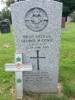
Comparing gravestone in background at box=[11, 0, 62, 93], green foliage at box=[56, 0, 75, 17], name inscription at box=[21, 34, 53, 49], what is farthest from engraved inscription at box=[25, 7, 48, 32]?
green foliage at box=[56, 0, 75, 17]

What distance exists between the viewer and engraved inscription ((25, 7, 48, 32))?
6.04 metres

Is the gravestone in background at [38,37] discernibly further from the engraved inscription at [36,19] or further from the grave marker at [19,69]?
the grave marker at [19,69]

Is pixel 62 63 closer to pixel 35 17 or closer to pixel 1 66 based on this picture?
pixel 1 66

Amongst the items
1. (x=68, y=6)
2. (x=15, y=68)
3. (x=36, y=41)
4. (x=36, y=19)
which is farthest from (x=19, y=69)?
(x=68, y=6)

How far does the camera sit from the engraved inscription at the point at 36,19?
604 cm

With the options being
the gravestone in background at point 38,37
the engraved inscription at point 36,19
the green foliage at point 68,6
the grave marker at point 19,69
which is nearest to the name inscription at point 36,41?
the gravestone in background at point 38,37

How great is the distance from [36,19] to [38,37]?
34cm

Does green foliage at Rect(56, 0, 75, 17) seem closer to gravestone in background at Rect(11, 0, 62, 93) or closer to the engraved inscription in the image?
gravestone in background at Rect(11, 0, 62, 93)

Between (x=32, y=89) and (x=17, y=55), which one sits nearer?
(x=17, y=55)

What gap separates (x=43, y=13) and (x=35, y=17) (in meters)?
0.17

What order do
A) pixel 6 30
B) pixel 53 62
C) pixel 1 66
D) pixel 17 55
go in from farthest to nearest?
pixel 6 30 → pixel 1 66 → pixel 53 62 → pixel 17 55

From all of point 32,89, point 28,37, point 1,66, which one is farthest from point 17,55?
point 1,66

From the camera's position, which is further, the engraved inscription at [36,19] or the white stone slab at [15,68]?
the engraved inscription at [36,19]

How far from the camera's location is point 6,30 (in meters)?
21.5
